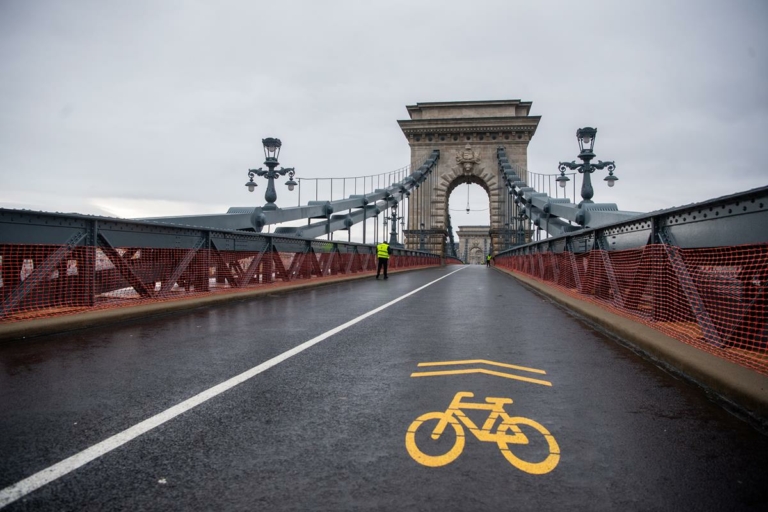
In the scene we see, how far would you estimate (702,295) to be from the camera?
5.46m

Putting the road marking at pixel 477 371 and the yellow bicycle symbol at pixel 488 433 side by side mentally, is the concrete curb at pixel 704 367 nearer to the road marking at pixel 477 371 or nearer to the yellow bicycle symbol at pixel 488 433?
the road marking at pixel 477 371

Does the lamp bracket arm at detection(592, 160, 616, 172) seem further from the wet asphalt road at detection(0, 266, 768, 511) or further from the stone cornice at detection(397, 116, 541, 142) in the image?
the stone cornice at detection(397, 116, 541, 142)

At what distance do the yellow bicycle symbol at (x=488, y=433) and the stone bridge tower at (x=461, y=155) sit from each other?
2395 inches

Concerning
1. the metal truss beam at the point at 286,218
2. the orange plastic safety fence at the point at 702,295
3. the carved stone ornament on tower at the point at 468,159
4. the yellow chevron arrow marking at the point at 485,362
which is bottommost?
the yellow chevron arrow marking at the point at 485,362

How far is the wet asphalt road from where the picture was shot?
2236mm

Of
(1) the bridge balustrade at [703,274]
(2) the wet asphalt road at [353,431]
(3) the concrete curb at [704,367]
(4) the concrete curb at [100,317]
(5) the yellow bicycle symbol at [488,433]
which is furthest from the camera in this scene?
(4) the concrete curb at [100,317]

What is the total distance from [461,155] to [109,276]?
2409 inches

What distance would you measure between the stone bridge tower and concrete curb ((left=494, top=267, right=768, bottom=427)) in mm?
57938

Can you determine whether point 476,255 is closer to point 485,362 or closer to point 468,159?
point 468,159

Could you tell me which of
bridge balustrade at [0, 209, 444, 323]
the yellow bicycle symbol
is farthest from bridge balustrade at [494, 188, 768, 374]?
bridge balustrade at [0, 209, 444, 323]

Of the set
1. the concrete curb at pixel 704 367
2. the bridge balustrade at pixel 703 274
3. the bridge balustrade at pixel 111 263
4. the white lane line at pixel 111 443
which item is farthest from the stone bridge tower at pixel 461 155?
the white lane line at pixel 111 443

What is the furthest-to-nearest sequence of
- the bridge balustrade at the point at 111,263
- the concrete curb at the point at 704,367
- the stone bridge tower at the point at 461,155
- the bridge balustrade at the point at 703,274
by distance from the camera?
the stone bridge tower at the point at 461,155
the bridge balustrade at the point at 111,263
the bridge balustrade at the point at 703,274
the concrete curb at the point at 704,367

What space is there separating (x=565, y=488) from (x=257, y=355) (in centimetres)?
358

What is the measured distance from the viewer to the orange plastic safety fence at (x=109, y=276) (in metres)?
6.82
